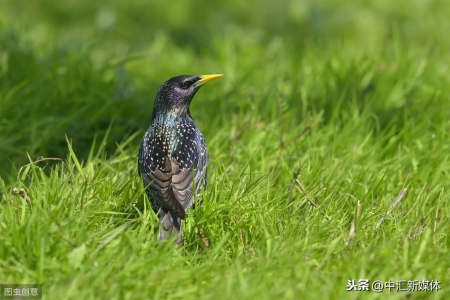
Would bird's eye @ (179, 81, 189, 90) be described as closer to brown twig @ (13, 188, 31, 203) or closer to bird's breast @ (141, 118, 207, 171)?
bird's breast @ (141, 118, 207, 171)

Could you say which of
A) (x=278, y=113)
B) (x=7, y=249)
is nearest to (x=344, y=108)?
(x=278, y=113)

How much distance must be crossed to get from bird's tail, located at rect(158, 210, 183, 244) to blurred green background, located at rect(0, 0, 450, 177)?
1.38 m

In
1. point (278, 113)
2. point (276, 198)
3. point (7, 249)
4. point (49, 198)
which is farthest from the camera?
point (278, 113)

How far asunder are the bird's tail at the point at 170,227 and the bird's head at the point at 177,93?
3.09 ft

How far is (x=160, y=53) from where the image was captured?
7.97 m

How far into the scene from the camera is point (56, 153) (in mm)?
5793

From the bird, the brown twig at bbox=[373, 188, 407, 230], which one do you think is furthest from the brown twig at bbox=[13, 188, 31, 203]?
the brown twig at bbox=[373, 188, 407, 230]

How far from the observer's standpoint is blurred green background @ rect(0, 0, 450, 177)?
6.02 meters

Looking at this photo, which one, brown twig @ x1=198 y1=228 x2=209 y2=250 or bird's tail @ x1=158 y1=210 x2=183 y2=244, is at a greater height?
bird's tail @ x1=158 y1=210 x2=183 y2=244

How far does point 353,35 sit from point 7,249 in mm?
5927

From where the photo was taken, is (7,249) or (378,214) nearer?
(7,249)

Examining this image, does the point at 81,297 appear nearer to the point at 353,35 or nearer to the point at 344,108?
the point at 344,108

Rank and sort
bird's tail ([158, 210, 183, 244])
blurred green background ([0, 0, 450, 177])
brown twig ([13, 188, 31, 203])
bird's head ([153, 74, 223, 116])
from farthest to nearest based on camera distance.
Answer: blurred green background ([0, 0, 450, 177])
bird's head ([153, 74, 223, 116])
brown twig ([13, 188, 31, 203])
bird's tail ([158, 210, 183, 244])

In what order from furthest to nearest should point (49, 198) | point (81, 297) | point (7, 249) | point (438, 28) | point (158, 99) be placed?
1. point (438, 28)
2. point (158, 99)
3. point (49, 198)
4. point (7, 249)
5. point (81, 297)
